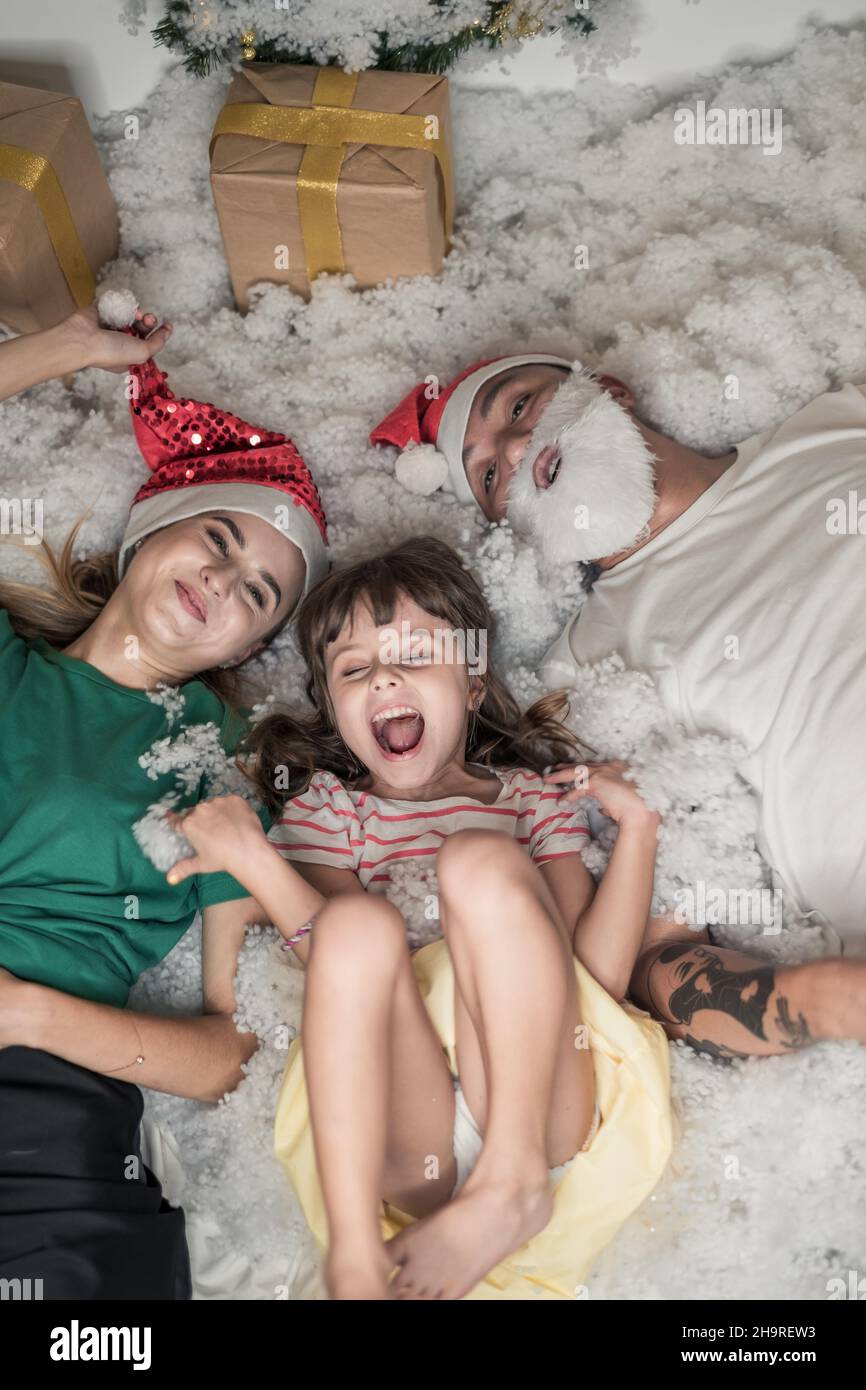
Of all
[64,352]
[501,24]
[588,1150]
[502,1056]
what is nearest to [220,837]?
[502,1056]

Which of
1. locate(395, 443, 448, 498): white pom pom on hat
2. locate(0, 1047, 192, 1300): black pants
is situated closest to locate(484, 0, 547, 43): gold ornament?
locate(395, 443, 448, 498): white pom pom on hat

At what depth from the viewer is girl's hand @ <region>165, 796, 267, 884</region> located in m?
1.25

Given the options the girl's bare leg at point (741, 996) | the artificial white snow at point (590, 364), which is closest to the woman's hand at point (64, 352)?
the artificial white snow at point (590, 364)

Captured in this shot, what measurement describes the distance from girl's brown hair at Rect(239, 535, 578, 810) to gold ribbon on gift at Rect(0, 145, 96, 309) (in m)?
0.64

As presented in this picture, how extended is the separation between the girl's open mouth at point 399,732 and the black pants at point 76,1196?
19.3 inches

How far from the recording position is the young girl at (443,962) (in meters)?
1.07

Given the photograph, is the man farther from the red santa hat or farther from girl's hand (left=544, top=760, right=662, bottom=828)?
girl's hand (left=544, top=760, right=662, bottom=828)

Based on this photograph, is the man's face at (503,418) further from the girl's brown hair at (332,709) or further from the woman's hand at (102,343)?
the woman's hand at (102,343)

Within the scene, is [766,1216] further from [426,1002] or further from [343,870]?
[343,870]

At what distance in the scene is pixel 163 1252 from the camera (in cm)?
126

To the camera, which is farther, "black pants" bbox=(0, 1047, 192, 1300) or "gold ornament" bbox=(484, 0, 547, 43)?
"gold ornament" bbox=(484, 0, 547, 43)

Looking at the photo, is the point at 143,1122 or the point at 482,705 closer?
the point at 143,1122

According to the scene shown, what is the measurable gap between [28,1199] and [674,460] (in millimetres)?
1145
